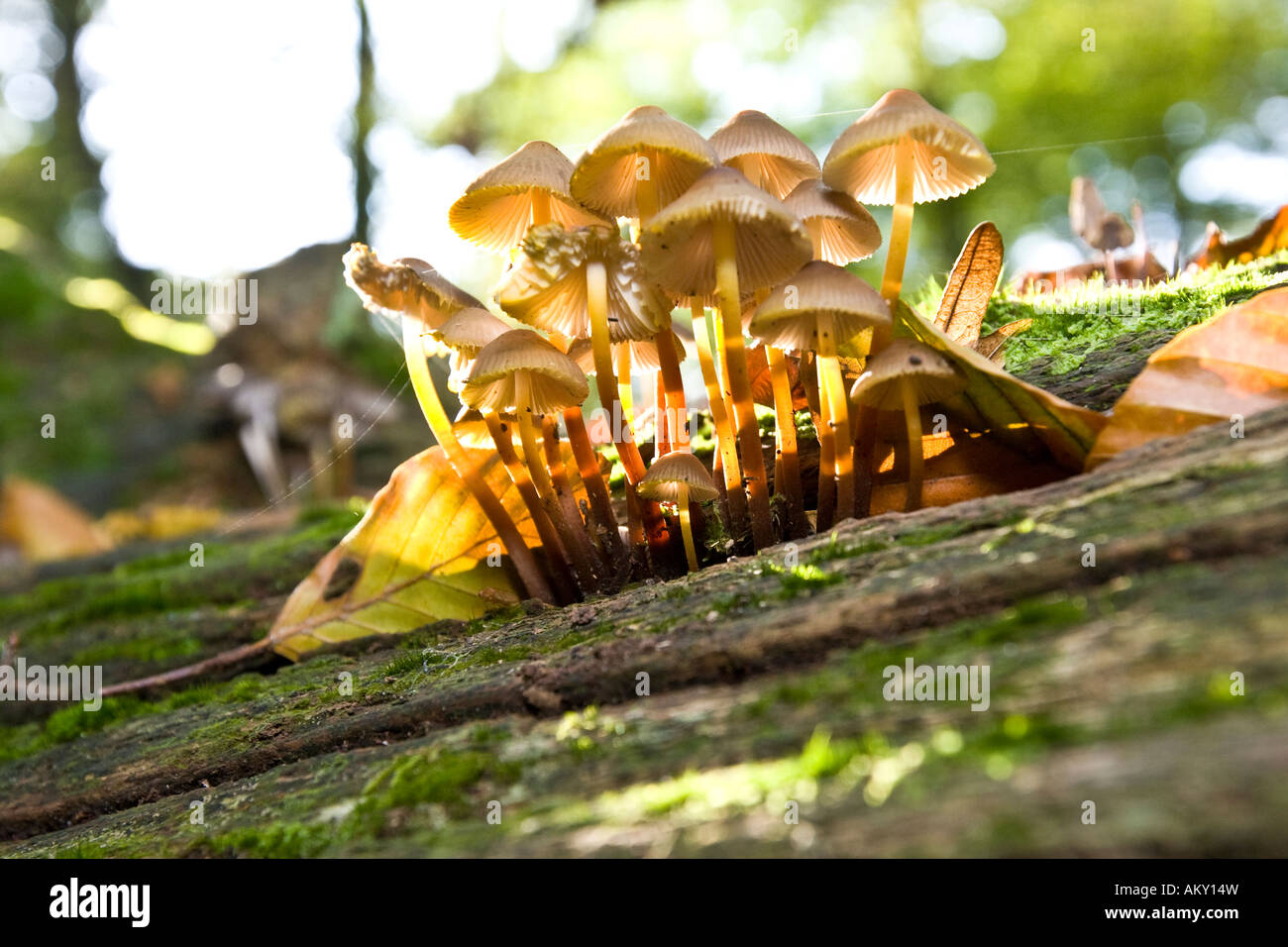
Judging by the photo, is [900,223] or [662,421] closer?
[900,223]

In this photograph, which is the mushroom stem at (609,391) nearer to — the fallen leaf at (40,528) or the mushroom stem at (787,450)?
the mushroom stem at (787,450)

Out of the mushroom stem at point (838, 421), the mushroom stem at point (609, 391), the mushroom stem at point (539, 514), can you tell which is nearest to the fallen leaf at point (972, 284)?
the mushroom stem at point (838, 421)

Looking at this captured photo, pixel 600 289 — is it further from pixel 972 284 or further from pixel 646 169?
pixel 972 284

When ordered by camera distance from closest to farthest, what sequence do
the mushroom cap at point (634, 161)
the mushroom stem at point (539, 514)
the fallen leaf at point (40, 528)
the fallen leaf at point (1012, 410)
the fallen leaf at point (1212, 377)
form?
1. the fallen leaf at point (1212, 377)
2. the fallen leaf at point (1012, 410)
3. the mushroom cap at point (634, 161)
4. the mushroom stem at point (539, 514)
5. the fallen leaf at point (40, 528)

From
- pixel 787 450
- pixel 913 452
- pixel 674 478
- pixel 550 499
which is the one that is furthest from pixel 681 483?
pixel 913 452

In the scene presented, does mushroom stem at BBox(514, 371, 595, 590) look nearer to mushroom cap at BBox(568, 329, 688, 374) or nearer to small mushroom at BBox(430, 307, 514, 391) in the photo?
small mushroom at BBox(430, 307, 514, 391)
